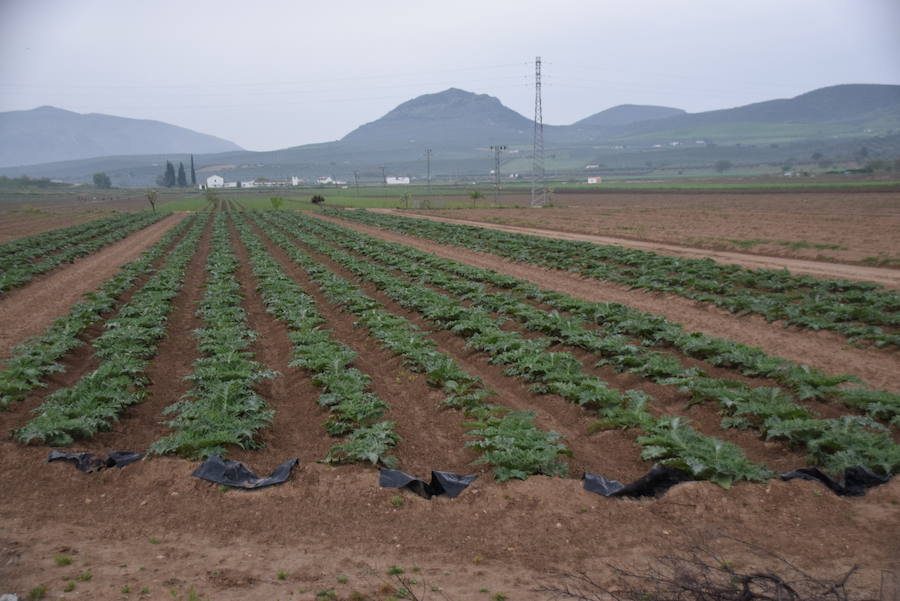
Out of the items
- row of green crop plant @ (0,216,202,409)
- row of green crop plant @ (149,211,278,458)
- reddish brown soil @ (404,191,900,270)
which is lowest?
row of green crop plant @ (149,211,278,458)

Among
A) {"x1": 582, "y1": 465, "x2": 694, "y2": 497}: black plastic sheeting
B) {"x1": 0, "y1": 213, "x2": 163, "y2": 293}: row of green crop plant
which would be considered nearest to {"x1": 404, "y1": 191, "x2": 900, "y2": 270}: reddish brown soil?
{"x1": 582, "y1": 465, "x2": 694, "y2": 497}: black plastic sheeting

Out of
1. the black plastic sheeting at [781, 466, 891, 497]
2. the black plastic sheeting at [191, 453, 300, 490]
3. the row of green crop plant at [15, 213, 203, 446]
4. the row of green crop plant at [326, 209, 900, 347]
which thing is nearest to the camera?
Result: the black plastic sheeting at [781, 466, 891, 497]

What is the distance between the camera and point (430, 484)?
23.4 feet

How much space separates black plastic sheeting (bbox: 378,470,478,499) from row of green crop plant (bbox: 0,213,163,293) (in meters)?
19.7

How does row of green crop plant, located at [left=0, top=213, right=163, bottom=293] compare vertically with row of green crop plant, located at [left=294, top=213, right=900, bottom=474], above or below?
above

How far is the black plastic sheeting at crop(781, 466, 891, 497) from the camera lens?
6797 millimetres

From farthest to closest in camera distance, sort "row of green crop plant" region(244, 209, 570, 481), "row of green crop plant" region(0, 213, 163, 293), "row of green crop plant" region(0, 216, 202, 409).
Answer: "row of green crop plant" region(0, 213, 163, 293) → "row of green crop plant" region(0, 216, 202, 409) → "row of green crop plant" region(244, 209, 570, 481)

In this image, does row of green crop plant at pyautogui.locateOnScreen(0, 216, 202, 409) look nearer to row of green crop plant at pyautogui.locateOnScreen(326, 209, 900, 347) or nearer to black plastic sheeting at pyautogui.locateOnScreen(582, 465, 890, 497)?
black plastic sheeting at pyautogui.locateOnScreen(582, 465, 890, 497)

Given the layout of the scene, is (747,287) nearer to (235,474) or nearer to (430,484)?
(430,484)

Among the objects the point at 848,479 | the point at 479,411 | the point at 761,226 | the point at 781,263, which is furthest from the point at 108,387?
the point at 761,226

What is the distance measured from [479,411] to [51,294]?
17.8 metres

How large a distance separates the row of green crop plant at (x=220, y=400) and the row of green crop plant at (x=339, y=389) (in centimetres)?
89

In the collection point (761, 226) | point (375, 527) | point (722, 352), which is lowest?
point (375, 527)

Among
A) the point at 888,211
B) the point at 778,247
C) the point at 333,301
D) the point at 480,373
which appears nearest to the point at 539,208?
the point at 888,211
